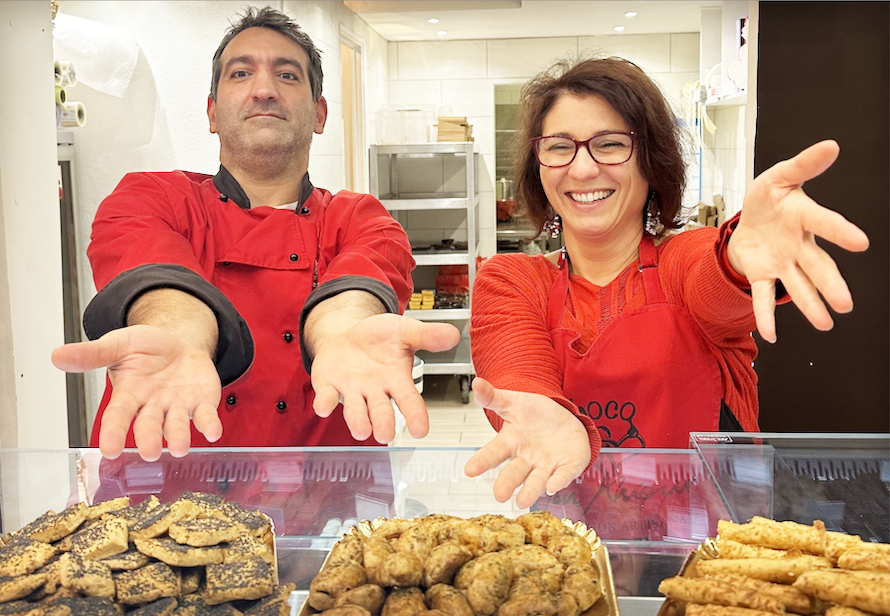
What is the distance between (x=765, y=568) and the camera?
92 centimetres

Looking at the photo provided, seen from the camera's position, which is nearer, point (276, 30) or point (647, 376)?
point (647, 376)

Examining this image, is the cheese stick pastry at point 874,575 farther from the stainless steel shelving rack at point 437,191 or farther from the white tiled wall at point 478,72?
the white tiled wall at point 478,72

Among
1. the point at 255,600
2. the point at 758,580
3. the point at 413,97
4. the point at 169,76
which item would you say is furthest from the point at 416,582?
the point at 413,97

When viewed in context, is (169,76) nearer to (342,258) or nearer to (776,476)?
(342,258)

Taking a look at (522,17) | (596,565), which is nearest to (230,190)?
(596,565)

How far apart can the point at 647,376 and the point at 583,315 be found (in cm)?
18

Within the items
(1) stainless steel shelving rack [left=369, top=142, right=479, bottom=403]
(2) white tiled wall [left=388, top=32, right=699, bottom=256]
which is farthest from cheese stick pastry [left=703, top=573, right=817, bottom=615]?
(2) white tiled wall [left=388, top=32, right=699, bottom=256]

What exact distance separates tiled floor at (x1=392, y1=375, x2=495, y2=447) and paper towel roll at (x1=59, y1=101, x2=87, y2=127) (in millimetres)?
2182

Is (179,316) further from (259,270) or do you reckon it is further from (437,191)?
(437,191)

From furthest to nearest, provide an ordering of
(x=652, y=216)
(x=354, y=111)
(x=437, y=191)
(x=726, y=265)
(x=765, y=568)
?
(x=437, y=191)
(x=354, y=111)
(x=652, y=216)
(x=726, y=265)
(x=765, y=568)

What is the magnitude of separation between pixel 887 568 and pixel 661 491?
33cm

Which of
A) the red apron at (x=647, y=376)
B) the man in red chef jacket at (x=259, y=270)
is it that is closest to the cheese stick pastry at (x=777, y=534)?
the man in red chef jacket at (x=259, y=270)

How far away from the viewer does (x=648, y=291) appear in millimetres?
1736

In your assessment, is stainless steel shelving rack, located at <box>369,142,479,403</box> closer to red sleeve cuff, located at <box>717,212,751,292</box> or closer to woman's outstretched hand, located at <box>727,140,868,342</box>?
red sleeve cuff, located at <box>717,212,751,292</box>
